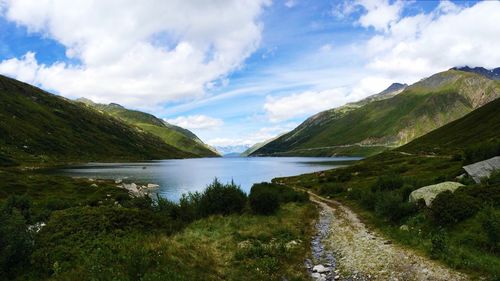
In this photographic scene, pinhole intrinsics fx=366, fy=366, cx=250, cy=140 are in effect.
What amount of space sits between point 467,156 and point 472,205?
141ft

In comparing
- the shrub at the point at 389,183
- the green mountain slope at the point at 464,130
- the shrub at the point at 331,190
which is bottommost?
the shrub at the point at 331,190

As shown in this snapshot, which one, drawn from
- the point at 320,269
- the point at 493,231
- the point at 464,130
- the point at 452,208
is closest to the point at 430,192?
the point at 452,208

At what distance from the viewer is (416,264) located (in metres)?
19.4

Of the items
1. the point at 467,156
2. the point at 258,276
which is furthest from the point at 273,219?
the point at 467,156

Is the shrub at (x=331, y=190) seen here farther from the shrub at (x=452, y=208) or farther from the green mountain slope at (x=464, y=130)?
the green mountain slope at (x=464, y=130)

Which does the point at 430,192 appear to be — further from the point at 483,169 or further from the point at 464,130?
the point at 464,130

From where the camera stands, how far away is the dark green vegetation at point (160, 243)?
16.4 meters

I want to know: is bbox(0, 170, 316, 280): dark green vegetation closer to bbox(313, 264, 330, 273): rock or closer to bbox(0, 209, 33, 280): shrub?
bbox(0, 209, 33, 280): shrub

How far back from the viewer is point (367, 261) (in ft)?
69.3

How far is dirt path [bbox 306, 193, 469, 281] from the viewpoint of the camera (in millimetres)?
18062

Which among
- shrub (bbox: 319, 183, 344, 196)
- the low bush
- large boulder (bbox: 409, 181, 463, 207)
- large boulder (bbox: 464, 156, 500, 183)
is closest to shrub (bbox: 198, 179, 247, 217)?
large boulder (bbox: 409, 181, 463, 207)

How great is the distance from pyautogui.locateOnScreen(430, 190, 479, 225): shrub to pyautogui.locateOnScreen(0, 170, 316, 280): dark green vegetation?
383 inches

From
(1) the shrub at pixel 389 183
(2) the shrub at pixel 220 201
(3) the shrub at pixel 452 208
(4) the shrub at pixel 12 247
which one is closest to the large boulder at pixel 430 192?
(3) the shrub at pixel 452 208

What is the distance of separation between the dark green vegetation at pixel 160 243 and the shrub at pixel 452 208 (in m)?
9.73
